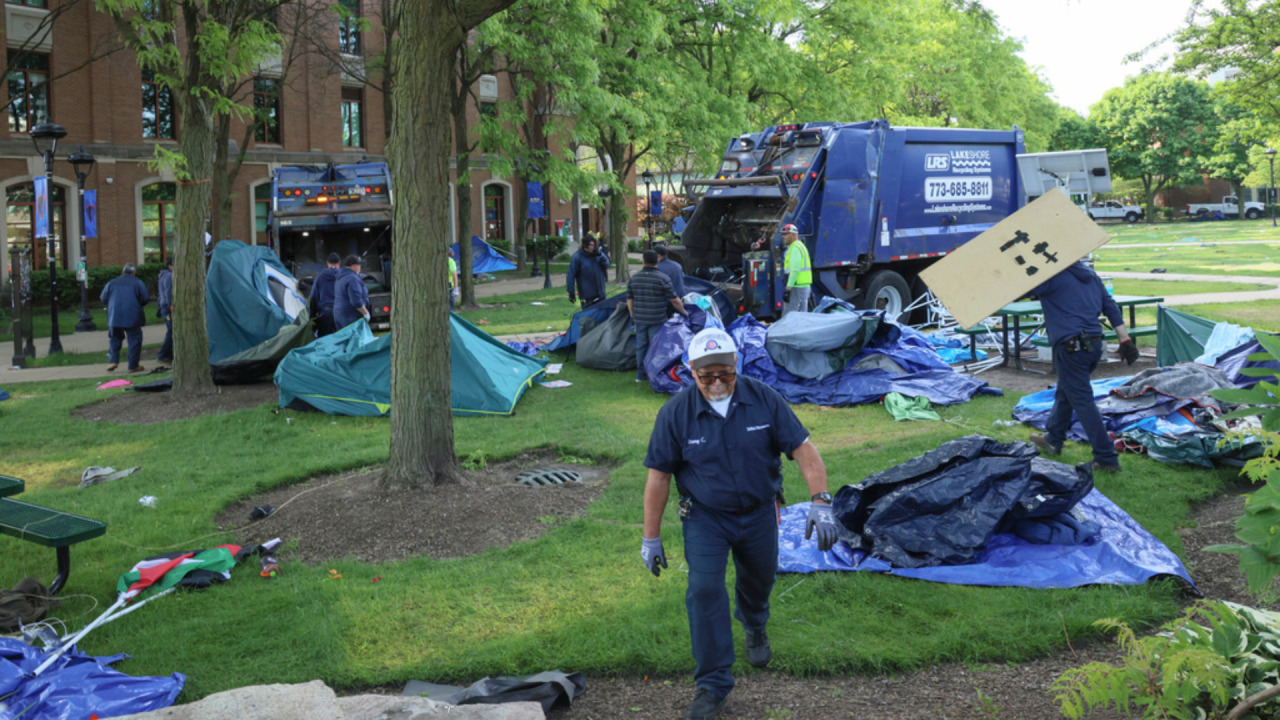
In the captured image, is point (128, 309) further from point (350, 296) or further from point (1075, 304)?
point (1075, 304)

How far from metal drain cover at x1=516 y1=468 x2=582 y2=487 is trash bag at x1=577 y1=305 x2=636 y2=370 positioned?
5.02m

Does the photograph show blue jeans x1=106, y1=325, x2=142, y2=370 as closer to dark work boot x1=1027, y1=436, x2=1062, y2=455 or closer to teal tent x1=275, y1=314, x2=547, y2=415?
teal tent x1=275, y1=314, x2=547, y2=415

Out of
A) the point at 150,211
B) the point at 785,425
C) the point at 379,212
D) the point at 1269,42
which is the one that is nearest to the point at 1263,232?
the point at 1269,42

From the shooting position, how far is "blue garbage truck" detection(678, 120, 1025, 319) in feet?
47.5

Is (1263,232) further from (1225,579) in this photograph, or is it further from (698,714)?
(698,714)

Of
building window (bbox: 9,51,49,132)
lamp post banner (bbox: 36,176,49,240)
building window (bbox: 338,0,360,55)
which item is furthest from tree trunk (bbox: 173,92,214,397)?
building window (bbox: 338,0,360,55)

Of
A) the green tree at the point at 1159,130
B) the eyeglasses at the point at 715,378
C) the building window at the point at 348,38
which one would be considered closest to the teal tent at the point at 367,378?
the eyeglasses at the point at 715,378

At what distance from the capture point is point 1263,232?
1811 inches

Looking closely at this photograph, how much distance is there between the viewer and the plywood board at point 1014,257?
755 centimetres

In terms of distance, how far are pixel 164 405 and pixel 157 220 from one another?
2001 centimetres

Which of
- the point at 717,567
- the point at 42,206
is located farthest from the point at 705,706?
the point at 42,206

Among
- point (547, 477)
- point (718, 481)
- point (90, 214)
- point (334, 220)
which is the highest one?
point (90, 214)

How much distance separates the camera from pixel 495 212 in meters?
40.3

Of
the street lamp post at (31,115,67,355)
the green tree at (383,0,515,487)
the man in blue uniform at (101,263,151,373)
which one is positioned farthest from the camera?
the street lamp post at (31,115,67,355)
